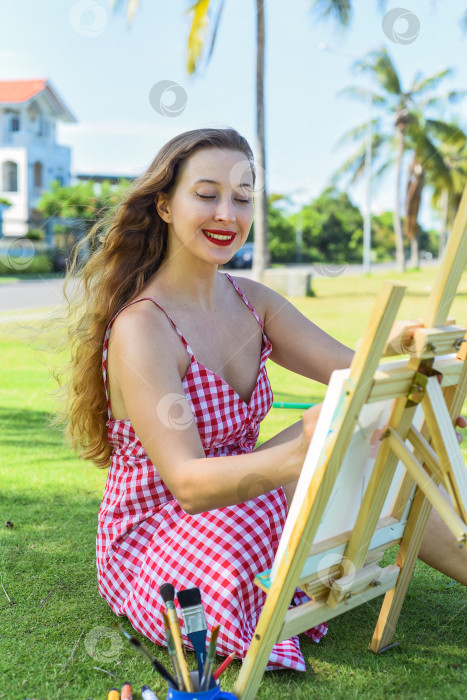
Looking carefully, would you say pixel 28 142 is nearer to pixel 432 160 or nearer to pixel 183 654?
pixel 432 160

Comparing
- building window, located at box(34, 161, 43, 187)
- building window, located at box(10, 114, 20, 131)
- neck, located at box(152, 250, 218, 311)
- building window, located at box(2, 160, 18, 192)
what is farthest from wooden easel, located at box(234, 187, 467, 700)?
building window, located at box(10, 114, 20, 131)

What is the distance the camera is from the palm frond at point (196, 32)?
42.7ft

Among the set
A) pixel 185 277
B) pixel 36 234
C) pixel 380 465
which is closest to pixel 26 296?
pixel 36 234

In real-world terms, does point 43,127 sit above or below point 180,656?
below

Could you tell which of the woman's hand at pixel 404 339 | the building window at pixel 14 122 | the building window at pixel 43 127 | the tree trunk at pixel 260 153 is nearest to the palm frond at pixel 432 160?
the building window at pixel 43 127

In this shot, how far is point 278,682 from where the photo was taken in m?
1.71

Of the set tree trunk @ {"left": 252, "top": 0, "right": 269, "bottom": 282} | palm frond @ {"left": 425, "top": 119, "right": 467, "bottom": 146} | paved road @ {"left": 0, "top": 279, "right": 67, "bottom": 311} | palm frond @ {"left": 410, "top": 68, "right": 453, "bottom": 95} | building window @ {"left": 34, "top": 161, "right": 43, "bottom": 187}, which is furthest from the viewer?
palm frond @ {"left": 410, "top": 68, "right": 453, "bottom": 95}

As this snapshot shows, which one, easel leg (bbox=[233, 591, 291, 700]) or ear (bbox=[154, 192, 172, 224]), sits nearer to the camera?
easel leg (bbox=[233, 591, 291, 700])

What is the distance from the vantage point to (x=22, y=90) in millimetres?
34594

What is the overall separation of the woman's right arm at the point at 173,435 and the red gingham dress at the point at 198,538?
0.12 m

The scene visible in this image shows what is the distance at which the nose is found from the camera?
6.38 feet

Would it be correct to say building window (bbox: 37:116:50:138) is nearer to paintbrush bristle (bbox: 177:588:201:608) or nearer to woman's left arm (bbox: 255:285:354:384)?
woman's left arm (bbox: 255:285:354:384)

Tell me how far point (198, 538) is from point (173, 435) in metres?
0.38

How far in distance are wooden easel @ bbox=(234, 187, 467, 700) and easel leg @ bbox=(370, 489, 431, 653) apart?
76 mm
